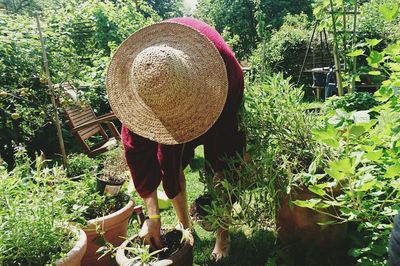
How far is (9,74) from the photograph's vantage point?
3750mm

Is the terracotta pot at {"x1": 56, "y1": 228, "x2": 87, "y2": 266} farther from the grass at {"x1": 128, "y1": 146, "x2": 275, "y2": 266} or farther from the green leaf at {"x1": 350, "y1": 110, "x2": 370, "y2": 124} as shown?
the green leaf at {"x1": 350, "y1": 110, "x2": 370, "y2": 124}

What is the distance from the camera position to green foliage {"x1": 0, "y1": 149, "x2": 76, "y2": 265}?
163 cm

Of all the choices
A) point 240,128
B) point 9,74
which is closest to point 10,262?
point 240,128

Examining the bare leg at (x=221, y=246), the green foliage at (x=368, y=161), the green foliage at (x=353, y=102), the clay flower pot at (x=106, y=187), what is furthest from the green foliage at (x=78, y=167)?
the green foliage at (x=368, y=161)

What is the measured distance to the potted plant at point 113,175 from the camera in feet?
8.41

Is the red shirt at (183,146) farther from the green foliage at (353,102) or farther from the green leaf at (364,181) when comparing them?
the green foliage at (353,102)

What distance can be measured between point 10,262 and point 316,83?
762 centimetres

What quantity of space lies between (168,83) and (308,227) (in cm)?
122

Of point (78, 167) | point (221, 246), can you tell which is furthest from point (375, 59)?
point (78, 167)

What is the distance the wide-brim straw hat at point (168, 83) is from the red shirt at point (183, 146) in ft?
0.82

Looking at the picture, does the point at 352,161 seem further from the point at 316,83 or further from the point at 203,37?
the point at 316,83

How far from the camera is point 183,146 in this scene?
7.39 feet

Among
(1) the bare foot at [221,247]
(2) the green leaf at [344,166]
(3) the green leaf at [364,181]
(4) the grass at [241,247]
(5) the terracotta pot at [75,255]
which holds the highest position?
(2) the green leaf at [344,166]

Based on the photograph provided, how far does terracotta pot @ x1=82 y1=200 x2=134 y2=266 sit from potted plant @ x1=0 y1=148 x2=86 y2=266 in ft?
1.26
